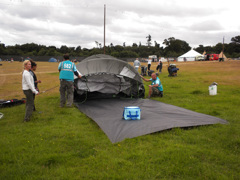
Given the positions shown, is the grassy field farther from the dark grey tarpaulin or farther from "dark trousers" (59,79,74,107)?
"dark trousers" (59,79,74,107)

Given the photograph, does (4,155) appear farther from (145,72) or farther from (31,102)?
(145,72)

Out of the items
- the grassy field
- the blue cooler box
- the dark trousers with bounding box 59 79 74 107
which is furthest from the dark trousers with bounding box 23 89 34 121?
the blue cooler box

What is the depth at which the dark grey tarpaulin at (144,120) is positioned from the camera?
15.3 feet

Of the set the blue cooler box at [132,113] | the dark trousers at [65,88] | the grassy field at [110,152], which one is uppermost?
the dark trousers at [65,88]

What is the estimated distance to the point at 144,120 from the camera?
5.45 m

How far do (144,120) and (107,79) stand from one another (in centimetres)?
415

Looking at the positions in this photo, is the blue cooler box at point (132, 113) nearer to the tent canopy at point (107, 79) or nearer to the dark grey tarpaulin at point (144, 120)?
the dark grey tarpaulin at point (144, 120)

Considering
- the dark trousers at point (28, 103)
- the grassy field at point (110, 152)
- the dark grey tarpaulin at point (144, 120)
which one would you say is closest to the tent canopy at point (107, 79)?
the dark grey tarpaulin at point (144, 120)

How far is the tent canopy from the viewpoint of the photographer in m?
8.80

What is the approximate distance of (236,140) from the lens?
4.09 m

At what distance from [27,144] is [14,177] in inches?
46.0

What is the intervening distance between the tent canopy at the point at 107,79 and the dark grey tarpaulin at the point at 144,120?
169 cm

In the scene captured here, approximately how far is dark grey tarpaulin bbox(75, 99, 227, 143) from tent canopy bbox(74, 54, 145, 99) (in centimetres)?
169

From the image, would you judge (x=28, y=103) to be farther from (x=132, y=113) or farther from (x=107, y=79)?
(x=107, y=79)
